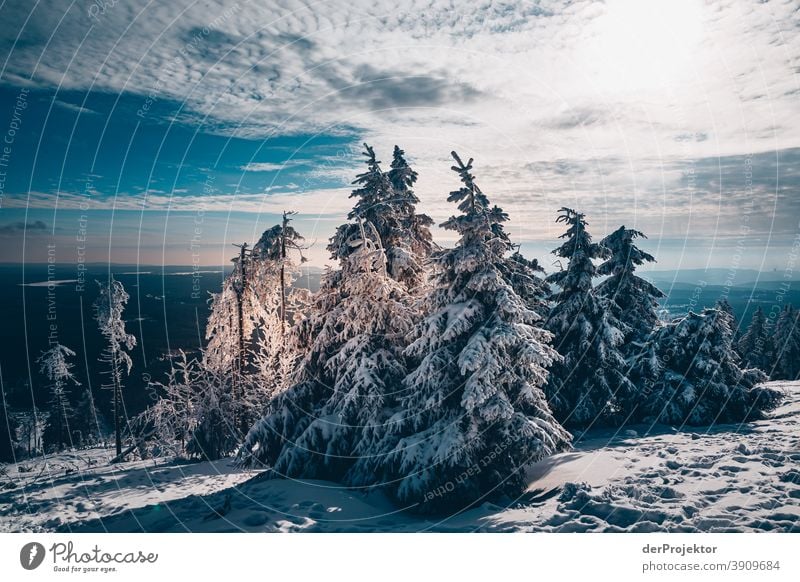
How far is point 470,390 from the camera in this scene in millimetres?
9656

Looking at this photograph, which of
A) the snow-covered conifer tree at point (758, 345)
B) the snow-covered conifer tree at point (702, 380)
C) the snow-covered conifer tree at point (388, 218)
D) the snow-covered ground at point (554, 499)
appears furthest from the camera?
the snow-covered conifer tree at point (758, 345)

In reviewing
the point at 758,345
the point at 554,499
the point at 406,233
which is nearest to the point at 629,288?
the point at 406,233

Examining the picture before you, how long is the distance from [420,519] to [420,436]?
1931mm

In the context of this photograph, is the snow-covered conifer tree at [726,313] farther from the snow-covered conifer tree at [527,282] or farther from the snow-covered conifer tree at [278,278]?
the snow-covered conifer tree at [278,278]

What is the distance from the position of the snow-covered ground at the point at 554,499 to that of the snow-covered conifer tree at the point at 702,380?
2.75 m

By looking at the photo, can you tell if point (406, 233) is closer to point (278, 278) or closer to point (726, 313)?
point (278, 278)

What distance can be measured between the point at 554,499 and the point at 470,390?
10.0ft

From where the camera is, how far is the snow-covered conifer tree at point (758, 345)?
48041 mm
